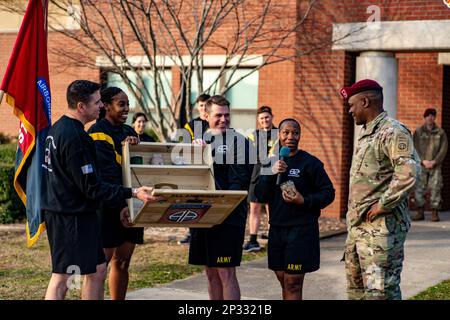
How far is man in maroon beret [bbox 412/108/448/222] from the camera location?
15016mm

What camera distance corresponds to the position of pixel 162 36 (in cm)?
1505

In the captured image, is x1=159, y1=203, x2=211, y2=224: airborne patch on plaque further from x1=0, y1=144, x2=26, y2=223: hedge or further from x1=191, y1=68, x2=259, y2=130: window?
x1=191, y1=68, x2=259, y2=130: window

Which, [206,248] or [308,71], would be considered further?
[308,71]

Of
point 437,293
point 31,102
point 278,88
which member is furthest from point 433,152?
point 31,102

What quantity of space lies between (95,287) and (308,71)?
9122mm

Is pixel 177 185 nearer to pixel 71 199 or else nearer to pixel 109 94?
pixel 109 94

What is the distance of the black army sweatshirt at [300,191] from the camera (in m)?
7.35

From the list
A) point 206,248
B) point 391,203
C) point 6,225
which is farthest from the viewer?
point 6,225

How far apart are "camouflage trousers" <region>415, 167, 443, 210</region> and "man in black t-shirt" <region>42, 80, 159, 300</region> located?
9.46 m

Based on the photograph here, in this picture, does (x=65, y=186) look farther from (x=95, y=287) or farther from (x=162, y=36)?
(x=162, y=36)

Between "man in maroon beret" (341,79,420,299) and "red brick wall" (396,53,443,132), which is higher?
"red brick wall" (396,53,443,132)

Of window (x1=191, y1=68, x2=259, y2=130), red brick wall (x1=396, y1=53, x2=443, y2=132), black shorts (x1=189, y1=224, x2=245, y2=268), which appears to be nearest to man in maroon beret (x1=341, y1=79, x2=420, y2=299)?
black shorts (x1=189, y1=224, x2=245, y2=268)

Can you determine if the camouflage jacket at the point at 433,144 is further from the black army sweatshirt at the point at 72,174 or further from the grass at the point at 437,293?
the black army sweatshirt at the point at 72,174
